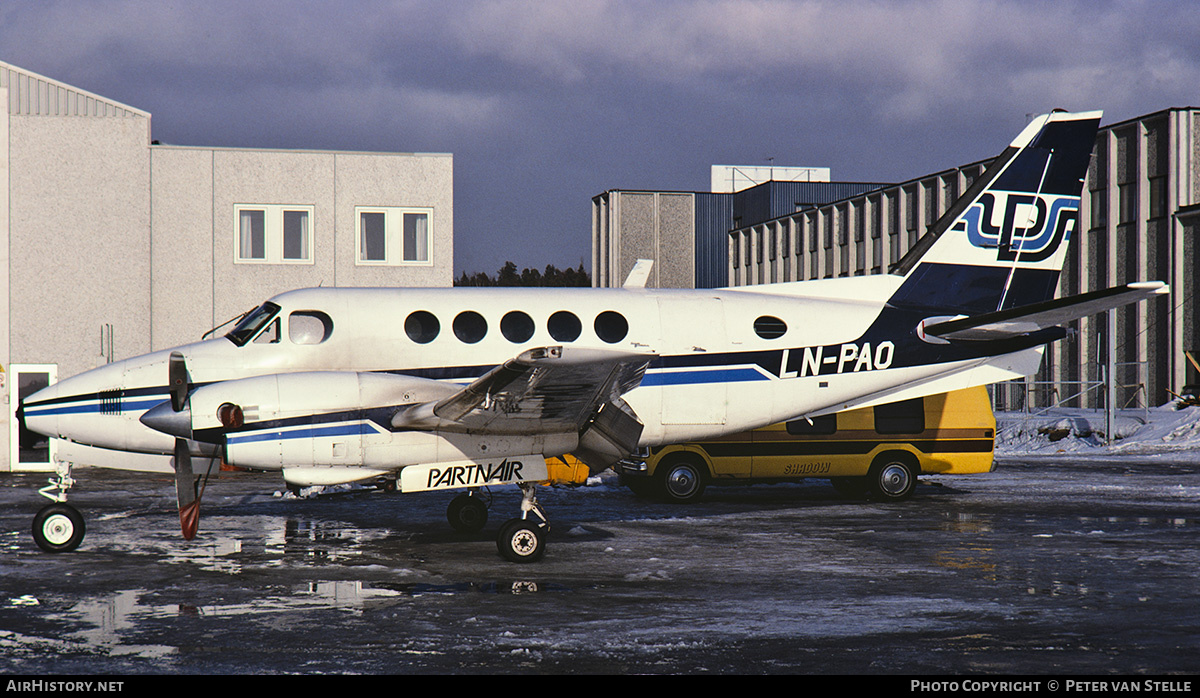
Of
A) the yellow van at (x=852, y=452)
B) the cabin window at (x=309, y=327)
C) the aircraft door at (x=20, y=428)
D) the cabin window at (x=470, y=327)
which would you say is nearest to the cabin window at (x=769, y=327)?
the yellow van at (x=852, y=452)

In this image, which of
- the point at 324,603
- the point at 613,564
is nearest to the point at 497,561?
the point at 613,564

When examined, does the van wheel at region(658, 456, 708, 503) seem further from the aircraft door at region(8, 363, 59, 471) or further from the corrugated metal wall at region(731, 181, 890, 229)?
the corrugated metal wall at region(731, 181, 890, 229)

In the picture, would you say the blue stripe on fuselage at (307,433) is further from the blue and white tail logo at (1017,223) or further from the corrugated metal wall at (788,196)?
the corrugated metal wall at (788,196)

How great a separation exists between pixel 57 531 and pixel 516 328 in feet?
18.4

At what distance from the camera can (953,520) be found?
14367 millimetres

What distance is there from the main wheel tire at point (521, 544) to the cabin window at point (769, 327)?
4.28 metres

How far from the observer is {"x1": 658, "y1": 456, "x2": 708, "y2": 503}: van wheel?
1661cm

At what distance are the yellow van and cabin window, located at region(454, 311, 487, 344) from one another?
482 centimetres

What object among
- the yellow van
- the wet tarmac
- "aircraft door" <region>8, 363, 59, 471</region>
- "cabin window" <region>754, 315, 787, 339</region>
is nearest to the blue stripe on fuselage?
the wet tarmac

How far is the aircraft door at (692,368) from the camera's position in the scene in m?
13.1

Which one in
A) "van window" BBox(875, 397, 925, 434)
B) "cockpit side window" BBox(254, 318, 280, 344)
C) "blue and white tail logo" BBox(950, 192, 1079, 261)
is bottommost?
"van window" BBox(875, 397, 925, 434)

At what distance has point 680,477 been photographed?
16.7 metres
